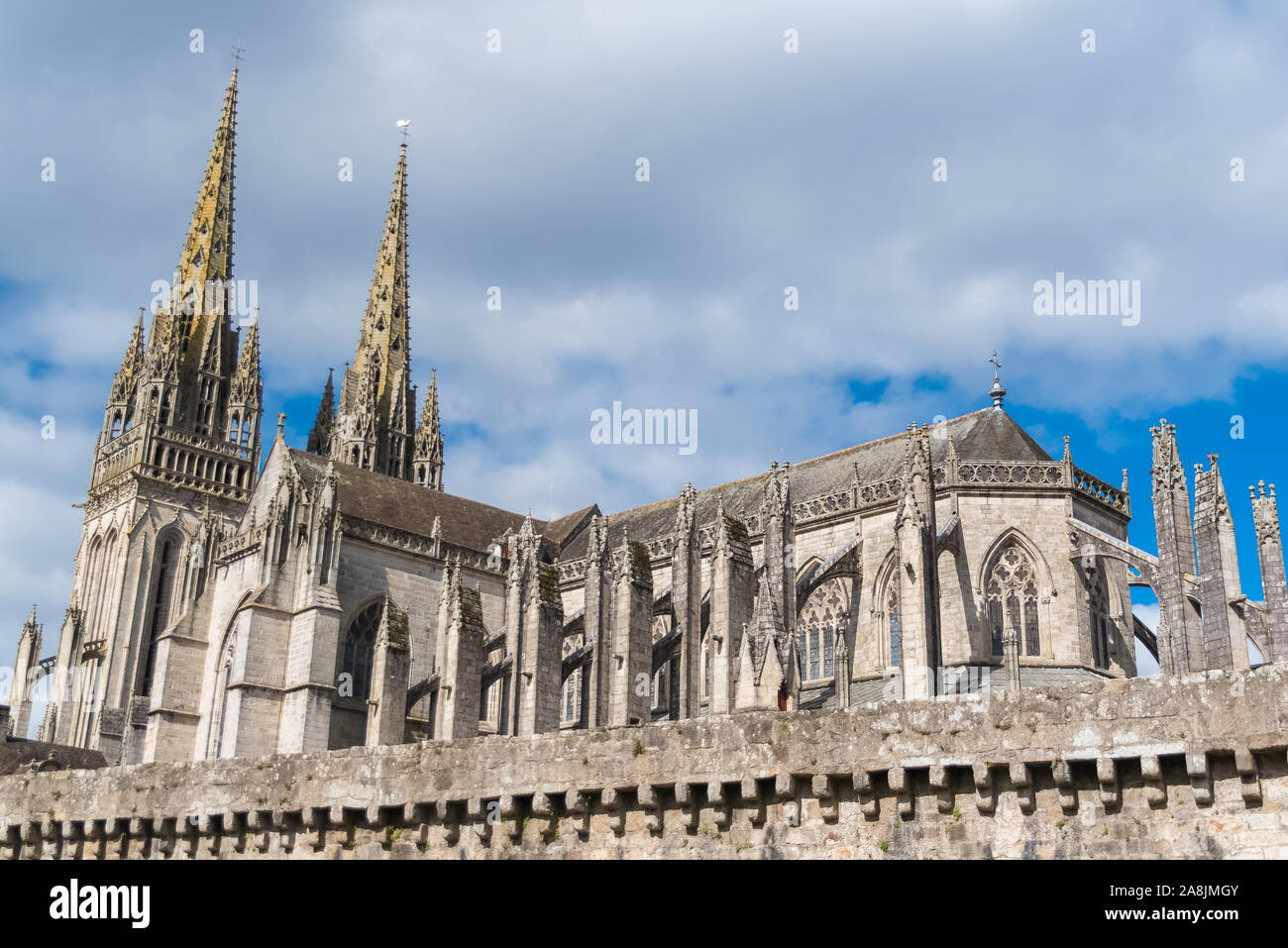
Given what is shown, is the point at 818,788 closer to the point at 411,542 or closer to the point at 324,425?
the point at 411,542

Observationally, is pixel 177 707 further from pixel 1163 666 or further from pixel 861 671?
pixel 1163 666

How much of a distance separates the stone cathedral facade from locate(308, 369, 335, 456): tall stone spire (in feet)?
61.5

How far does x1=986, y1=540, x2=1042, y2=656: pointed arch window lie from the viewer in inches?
1041

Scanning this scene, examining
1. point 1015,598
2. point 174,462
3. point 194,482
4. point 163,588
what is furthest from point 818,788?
point 174,462

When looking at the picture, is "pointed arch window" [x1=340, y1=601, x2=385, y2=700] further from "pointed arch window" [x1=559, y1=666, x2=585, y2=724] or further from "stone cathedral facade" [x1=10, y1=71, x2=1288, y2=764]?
"pointed arch window" [x1=559, y1=666, x2=585, y2=724]

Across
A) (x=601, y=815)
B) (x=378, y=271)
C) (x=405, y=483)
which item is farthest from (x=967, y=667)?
(x=378, y=271)

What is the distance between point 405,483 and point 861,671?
59.4 feet

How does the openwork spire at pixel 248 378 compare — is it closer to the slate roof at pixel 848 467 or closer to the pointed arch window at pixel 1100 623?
the slate roof at pixel 848 467

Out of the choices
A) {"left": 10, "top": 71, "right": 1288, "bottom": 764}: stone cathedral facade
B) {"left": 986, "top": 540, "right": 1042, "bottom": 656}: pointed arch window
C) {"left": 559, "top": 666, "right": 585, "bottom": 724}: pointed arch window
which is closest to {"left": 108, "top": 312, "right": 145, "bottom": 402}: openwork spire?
{"left": 10, "top": 71, "right": 1288, "bottom": 764}: stone cathedral facade

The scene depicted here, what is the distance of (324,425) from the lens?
2349 inches
